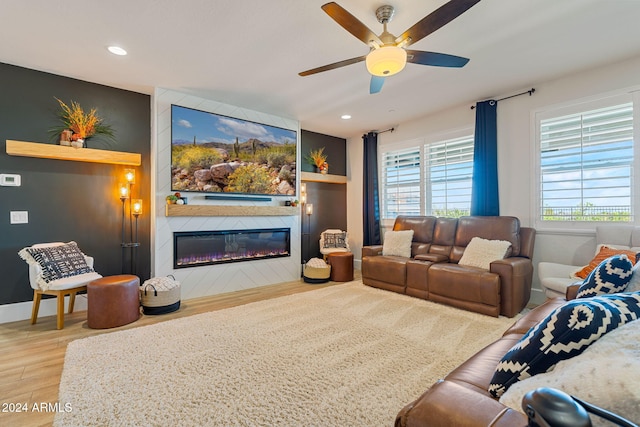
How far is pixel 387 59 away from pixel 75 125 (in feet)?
12.2

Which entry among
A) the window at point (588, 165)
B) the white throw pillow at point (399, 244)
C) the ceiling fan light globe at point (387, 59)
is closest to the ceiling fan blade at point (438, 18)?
the ceiling fan light globe at point (387, 59)

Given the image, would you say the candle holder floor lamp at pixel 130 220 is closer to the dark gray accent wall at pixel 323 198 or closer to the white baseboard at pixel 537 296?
the dark gray accent wall at pixel 323 198

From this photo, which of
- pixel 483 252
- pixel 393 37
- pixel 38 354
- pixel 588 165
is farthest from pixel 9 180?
pixel 588 165

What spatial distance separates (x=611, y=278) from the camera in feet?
5.18

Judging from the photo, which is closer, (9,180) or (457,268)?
(9,180)

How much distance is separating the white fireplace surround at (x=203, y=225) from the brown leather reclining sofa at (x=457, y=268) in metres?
1.62

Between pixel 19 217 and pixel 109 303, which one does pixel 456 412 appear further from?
pixel 19 217

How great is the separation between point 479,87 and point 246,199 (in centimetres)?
372

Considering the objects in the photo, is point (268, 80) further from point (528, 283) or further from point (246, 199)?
point (528, 283)

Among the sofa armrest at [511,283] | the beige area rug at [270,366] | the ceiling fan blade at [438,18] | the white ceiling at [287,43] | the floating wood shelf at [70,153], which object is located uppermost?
the white ceiling at [287,43]

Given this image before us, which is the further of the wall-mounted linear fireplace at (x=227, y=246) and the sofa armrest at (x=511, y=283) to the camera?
the wall-mounted linear fireplace at (x=227, y=246)

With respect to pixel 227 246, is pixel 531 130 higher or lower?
higher

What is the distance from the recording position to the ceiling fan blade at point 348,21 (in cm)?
188

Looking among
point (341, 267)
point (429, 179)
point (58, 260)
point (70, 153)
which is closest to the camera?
point (58, 260)
